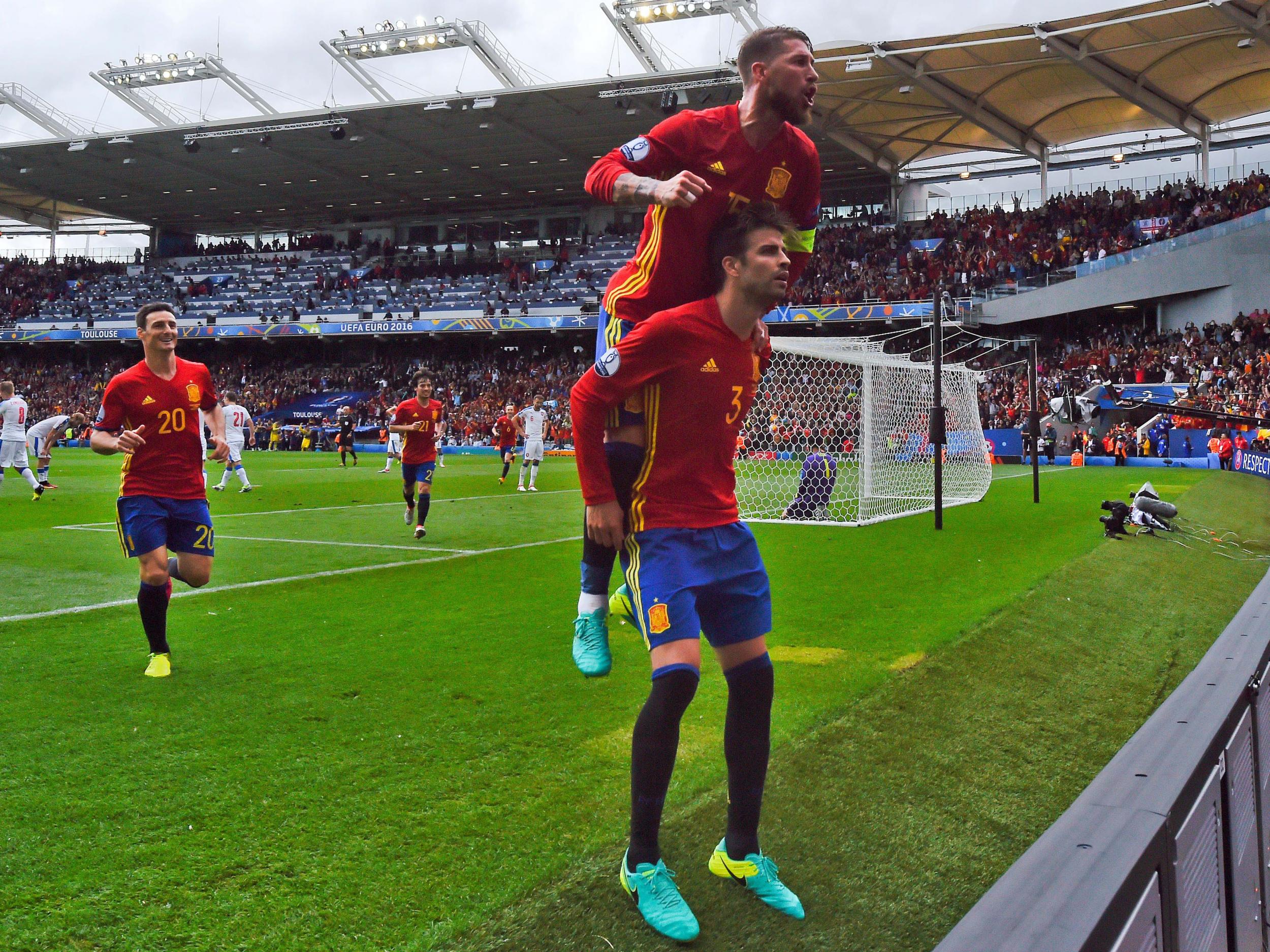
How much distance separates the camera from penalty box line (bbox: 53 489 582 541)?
43.1 ft

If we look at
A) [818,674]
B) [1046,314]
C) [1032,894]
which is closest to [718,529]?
[1032,894]

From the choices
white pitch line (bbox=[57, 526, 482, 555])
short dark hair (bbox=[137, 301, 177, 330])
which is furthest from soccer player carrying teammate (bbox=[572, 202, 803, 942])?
white pitch line (bbox=[57, 526, 482, 555])

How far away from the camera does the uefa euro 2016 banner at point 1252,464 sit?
75.0 ft

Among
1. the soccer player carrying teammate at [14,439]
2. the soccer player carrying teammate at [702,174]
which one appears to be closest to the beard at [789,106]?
the soccer player carrying teammate at [702,174]

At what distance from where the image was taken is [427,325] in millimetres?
49375

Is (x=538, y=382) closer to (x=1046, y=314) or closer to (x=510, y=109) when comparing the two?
(x=510, y=109)

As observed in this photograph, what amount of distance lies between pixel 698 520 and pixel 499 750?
5.78 feet

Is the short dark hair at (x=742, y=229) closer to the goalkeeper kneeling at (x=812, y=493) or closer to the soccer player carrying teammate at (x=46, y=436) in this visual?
the goalkeeper kneeling at (x=812, y=493)

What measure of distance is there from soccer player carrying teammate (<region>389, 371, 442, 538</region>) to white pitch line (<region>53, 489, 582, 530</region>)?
8.68 feet

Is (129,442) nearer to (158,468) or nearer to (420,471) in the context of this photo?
(158,468)

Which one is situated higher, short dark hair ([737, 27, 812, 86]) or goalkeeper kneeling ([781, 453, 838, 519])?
short dark hair ([737, 27, 812, 86])

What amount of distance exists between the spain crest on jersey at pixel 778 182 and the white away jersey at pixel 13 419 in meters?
17.7

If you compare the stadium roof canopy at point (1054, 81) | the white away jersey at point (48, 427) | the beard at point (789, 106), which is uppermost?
the stadium roof canopy at point (1054, 81)

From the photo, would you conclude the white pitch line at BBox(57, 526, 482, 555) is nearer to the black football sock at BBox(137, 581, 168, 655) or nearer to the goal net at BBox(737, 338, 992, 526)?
the goal net at BBox(737, 338, 992, 526)
